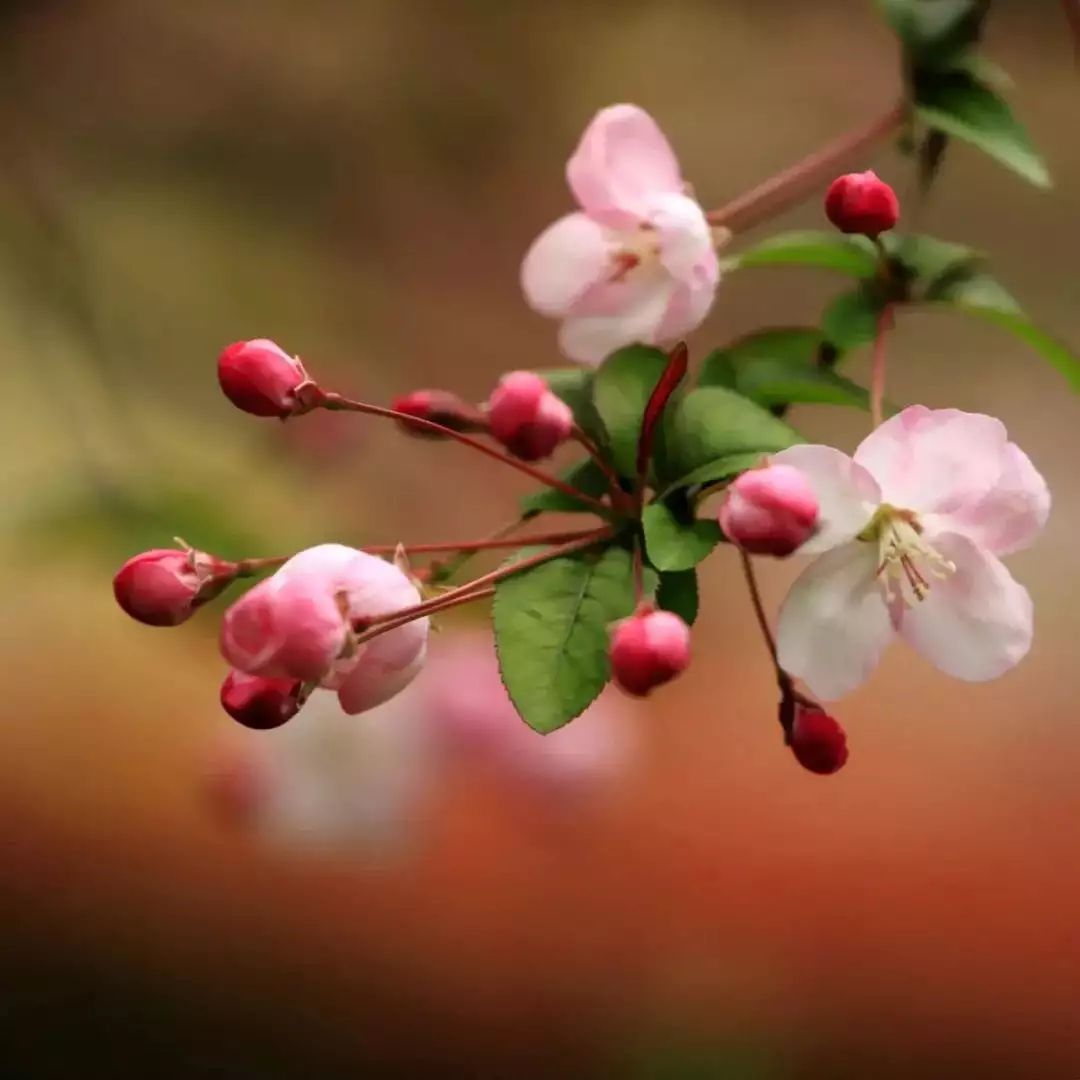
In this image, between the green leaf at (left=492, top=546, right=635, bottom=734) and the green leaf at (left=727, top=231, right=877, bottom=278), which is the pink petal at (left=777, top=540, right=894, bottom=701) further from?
the green leaf at (left=727, top=231, right=877, bottom=278)

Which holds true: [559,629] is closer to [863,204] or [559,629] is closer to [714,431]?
[714,431]

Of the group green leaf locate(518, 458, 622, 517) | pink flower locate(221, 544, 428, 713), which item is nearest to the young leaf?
green leaf locate(518, 458, 622, 517)

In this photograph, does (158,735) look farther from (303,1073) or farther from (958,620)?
(958,620)

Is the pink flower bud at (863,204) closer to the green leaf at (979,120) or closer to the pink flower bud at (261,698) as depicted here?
the green leaf at (979,120)

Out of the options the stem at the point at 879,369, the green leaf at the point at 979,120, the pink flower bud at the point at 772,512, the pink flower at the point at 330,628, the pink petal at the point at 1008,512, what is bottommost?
the pink flower at the point at 330,628

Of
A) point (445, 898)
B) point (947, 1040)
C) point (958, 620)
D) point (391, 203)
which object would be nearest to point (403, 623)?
point (958, 620)

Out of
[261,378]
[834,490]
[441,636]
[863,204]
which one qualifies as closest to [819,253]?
[863,204]

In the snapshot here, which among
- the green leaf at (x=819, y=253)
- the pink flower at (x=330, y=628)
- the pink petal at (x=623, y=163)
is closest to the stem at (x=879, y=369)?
the green leaf at (x=819, y=253)
